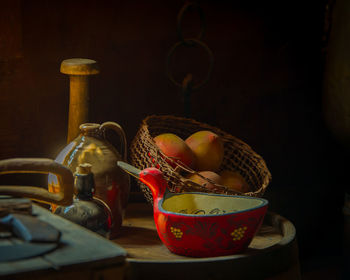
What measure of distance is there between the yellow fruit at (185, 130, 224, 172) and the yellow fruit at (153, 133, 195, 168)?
0.03m

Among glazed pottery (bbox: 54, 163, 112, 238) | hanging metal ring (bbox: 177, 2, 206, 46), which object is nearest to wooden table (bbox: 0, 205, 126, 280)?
glazed pottery (bbox: 54, 163, 112, 238)

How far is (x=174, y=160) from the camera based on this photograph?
124cm

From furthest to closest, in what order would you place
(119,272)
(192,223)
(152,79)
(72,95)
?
(152,79), (72,95), (192,223), (119,272)

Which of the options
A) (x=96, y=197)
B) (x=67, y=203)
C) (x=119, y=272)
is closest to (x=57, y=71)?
(x=96, y=197)

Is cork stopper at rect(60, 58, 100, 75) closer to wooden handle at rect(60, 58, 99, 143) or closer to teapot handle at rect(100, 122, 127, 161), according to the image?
wooden handle at rect(60, 58, 99, 143)

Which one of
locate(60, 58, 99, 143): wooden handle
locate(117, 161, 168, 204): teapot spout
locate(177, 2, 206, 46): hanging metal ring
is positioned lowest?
locate(117, 161, 168, 204): teapot spout

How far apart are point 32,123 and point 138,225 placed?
1.15 feet

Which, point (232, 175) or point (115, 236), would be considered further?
point (232, 175)

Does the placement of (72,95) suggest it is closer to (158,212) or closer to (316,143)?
(158,212)

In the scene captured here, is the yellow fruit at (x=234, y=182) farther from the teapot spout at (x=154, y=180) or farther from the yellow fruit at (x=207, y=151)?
the teapot spout at (x=154, y=180)

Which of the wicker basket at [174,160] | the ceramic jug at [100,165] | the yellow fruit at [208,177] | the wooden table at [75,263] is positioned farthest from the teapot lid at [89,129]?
the wooden table at [75,263]

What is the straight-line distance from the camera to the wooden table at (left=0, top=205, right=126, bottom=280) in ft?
2.06

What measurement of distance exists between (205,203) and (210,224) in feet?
0.38

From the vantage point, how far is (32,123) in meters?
1.38
